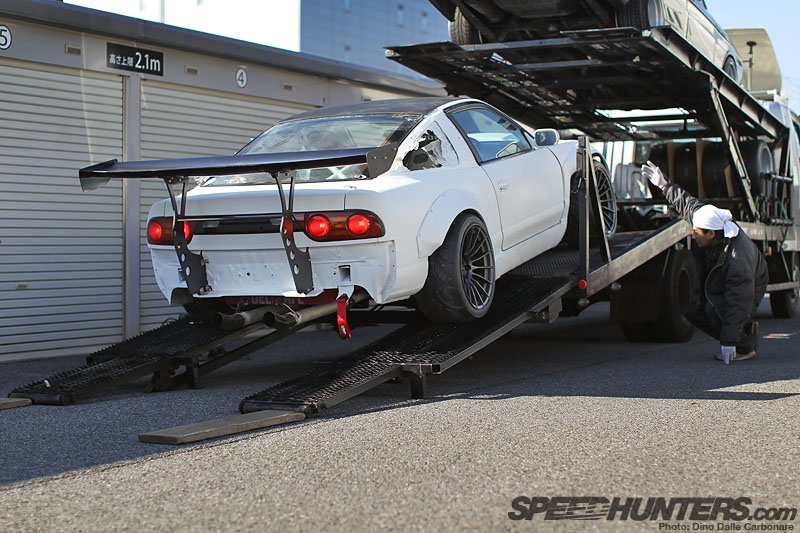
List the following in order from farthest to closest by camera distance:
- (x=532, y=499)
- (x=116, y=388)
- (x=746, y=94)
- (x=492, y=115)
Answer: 1. (x=746, y=94)
2. (x=492, y=115)
3. (x=116, y=388)
4. (x=532, y=499)

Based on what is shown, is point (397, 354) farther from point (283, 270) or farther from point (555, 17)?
point (555, 17)

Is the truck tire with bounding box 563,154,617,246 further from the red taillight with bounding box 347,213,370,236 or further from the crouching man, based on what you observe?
the red taillight with bounding box 347,213,370,236

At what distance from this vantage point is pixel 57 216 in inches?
379

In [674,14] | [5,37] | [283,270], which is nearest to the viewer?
[283,270]

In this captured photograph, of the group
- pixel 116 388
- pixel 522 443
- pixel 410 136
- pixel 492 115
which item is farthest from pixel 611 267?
pixel 116 388

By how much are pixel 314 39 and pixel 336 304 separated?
235 ft

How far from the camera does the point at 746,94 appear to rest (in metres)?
10.8

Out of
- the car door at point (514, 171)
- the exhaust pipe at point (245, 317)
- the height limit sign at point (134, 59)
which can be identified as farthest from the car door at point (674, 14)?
the height limit sign at point (134, 59)

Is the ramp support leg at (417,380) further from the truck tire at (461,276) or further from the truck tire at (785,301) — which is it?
the truck tire at (785,301)

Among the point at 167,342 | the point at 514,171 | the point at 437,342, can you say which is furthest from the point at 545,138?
the point at 167,342

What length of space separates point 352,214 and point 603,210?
12.5 feet

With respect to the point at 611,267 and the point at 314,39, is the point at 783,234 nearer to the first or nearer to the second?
the point at 611,267

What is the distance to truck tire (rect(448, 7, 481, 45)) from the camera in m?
9.66

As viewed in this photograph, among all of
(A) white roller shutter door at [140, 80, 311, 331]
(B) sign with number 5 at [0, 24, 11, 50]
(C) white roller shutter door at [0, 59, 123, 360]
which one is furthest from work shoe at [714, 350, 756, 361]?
(B) sign with number 5 at [0, 24, 11, 50]
